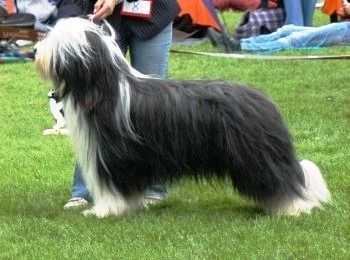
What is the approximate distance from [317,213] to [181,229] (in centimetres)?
77

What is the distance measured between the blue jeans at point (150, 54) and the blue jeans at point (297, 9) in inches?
278

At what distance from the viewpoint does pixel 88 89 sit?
470 centimetres

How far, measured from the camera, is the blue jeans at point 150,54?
17.2 ft

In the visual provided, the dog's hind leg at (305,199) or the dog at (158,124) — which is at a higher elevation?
the dog at (158,124)

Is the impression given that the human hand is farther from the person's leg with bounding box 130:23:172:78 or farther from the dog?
the person's leg with bounding box 130:23:172:78

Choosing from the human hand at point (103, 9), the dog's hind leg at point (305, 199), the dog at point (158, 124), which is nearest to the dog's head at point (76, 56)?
the dog at point (158, 124)

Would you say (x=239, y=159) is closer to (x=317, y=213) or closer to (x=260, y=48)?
(x=317, y=213)

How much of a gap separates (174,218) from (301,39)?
6.67 metres

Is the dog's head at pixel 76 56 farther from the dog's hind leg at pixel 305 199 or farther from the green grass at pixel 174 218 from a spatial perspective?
the dog's hind leg at pixel 305 199

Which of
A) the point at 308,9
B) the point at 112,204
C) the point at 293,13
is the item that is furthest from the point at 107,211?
the point at 308,9

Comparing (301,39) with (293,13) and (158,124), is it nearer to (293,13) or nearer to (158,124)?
(293,13)

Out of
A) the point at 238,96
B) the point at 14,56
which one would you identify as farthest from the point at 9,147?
the point at 14,56

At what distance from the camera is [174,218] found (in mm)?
4875

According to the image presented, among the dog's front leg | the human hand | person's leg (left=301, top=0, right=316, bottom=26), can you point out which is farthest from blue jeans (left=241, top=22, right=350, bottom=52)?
the dog's front leg
